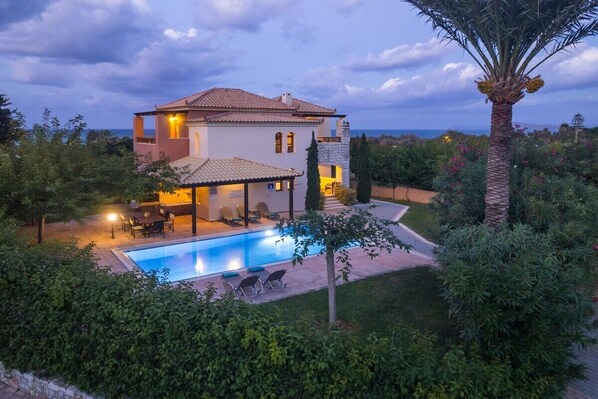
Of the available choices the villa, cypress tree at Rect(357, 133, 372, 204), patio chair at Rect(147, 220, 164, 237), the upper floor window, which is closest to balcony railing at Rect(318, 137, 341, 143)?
the villa

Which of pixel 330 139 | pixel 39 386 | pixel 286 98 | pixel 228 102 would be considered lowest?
pixel 39 386

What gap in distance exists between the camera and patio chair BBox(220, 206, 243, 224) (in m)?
24.1

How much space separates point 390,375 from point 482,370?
1.23m

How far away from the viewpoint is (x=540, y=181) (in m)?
11.9

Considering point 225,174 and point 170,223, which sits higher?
point 225,174

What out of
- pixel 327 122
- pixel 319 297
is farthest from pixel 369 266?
pixel 327 122

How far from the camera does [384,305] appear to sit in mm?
12375

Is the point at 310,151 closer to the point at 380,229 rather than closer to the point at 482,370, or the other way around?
the point at 380,229

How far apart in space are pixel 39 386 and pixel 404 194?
1227 inches

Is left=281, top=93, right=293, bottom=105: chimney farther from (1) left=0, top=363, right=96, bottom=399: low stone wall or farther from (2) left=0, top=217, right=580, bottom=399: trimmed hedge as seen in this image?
(1) left=0, top=363, right=96, bottom=399: low stone wall

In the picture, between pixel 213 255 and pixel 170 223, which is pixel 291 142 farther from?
pixel 213 255

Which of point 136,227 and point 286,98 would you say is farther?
point 286,98

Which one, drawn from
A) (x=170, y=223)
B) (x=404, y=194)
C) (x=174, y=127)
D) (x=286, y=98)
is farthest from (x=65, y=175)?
(x=404, y=194)

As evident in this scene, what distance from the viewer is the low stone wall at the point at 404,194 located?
34244 mm
